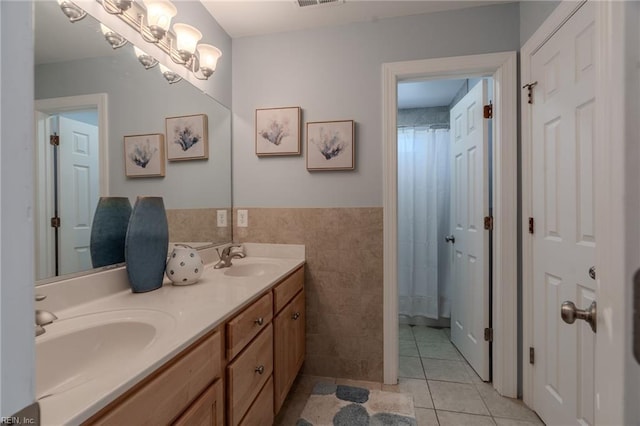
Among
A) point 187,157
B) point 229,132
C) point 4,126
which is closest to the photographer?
point 4,126

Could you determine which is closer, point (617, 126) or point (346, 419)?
point (617, 126)

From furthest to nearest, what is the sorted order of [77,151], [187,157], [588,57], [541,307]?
[187,157] < [541,307] < [588,57] < [77,151]

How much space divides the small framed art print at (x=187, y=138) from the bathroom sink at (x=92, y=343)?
2.85ft

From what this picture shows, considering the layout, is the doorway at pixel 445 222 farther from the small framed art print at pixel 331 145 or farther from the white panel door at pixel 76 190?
the white panel door at pixel 76 190

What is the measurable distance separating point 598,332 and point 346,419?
135 centimetres

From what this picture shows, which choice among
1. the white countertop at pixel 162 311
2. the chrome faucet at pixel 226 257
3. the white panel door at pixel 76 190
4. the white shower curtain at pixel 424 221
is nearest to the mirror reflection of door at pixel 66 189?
the white panel door at pixel 76 190

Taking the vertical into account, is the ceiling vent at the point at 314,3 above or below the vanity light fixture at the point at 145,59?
above

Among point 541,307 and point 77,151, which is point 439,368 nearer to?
point 541,307

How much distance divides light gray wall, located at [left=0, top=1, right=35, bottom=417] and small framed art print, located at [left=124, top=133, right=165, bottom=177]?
1.03 meters

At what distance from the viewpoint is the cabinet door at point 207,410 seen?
0.72 meters

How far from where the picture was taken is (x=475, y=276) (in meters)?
1.87

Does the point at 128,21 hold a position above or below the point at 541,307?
above

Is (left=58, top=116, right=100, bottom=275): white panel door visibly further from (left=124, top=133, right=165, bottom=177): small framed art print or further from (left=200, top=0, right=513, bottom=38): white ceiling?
(left=200, top=0, right=513, bottom=38): white ceiling

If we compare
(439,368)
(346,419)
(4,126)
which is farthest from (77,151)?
(439,368)
